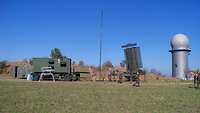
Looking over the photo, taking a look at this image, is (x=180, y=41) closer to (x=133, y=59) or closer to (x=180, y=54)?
(x=180, y=54)

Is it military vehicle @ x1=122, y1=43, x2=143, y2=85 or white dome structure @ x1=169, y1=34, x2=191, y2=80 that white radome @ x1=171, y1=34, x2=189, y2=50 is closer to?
white dome structure @ x1=169, y1=34, x2=191, y2=80

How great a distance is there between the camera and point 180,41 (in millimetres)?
71000

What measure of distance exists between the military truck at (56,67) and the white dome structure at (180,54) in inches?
1062

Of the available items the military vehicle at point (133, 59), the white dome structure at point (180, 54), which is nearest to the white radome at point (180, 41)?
the white dome structure at point (180, 54)

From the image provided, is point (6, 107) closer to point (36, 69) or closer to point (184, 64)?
point (36, 69)

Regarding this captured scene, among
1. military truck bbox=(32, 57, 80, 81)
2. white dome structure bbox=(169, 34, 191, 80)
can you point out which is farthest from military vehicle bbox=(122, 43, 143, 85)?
white dome structure bbox=(169, 34, 191, 80)

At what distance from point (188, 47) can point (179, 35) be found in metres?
3.30

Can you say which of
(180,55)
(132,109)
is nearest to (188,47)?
(180,55)

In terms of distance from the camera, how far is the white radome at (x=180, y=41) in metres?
71.0

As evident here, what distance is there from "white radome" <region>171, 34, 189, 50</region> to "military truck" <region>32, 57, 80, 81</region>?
26788mm

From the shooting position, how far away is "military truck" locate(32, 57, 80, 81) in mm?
51600

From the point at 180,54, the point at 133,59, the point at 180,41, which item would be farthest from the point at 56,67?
the point at 180,54

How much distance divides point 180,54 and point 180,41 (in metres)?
2.92

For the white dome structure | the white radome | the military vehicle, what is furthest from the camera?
the white dome structure
